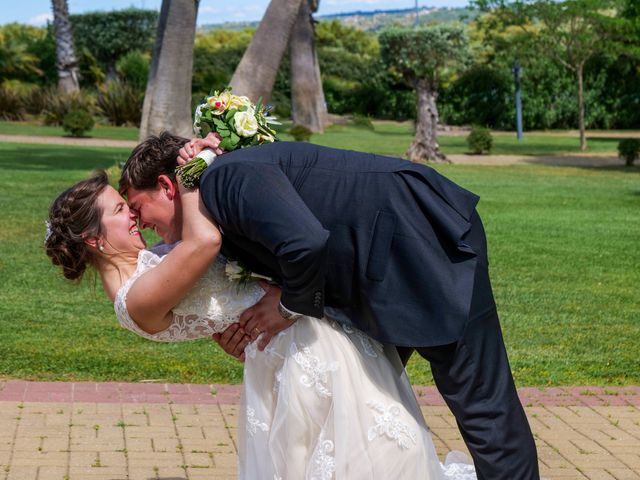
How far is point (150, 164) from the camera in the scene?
127 inches

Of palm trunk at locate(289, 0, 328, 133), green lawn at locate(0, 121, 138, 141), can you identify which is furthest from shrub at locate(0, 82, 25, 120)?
palm trunk at locate(289, 0, 328, 133)

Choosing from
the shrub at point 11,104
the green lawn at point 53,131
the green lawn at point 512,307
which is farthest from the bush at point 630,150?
the shrub at point 11,104

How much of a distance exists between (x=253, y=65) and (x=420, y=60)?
783 cm

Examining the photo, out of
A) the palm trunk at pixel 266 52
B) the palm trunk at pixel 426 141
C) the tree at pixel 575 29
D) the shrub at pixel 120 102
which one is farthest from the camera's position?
the shrub at pixel 120 102

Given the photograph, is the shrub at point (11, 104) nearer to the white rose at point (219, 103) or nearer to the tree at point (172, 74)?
the tree at point (172, 74)

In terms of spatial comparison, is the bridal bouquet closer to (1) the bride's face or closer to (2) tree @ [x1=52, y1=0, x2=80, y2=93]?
(1) the bride's face

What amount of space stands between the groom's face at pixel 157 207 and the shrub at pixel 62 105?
2843 cm

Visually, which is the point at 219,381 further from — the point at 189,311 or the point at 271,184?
the point at 271,184

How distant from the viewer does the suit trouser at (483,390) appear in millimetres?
3174

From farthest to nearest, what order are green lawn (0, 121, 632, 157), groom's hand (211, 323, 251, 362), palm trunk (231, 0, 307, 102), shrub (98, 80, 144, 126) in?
shrub (98, 80, 144, 126) < green lawn (0, 121, 632, 157) < palm trunk (231, 0, 307, 102) < groom's hand (211, 323, 251, 362)

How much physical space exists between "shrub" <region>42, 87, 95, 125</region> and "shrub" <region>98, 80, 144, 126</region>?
38cm

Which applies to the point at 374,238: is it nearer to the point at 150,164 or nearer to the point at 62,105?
the point at 150,164

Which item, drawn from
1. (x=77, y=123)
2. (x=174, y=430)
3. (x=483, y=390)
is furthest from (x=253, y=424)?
(x=77, y=123)

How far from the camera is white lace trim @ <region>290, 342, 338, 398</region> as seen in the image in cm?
323
